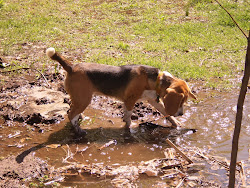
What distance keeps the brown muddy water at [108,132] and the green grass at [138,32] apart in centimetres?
162

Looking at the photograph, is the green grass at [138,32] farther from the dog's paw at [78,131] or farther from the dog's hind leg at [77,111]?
the dog's paw at [78,131]

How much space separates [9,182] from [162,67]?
5.18m

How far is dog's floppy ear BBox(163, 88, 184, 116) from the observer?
20.5 feet

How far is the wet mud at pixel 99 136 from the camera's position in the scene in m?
5.10

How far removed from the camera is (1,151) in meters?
5.70

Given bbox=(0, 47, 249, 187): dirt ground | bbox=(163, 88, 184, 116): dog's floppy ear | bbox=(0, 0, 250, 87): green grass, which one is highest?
bbox=(0, 0, 250, 87): green grass

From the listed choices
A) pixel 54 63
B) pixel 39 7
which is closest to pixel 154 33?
pixel 54 63

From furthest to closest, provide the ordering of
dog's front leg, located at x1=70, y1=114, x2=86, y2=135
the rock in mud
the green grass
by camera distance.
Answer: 1. the green grass
2. the rock in mud
3. dog's front leg, located at x1=70, y1=114, x2=86, y2=135

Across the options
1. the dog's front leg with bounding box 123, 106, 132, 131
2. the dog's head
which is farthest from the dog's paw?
the dog's head

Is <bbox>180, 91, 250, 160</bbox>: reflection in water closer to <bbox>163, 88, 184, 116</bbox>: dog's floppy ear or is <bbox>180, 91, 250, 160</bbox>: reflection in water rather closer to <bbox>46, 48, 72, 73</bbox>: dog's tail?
<bbox>163, 88, 184, 116</bbox>: dog's floppy ear

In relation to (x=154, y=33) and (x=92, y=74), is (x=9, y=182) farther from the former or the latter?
(x=154, y=33)

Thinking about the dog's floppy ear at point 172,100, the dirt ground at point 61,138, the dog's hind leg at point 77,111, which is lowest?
the dirt ground at point 61,138

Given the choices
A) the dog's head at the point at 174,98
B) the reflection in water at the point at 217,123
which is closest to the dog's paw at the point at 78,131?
the dog's head at the point at 174,98

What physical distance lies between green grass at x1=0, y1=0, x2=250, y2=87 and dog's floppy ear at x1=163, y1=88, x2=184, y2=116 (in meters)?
2.43
